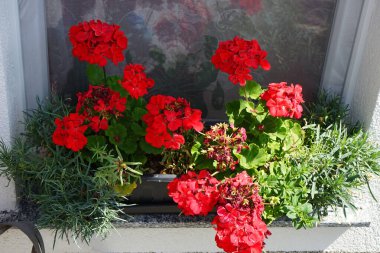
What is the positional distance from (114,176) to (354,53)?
4.06ft

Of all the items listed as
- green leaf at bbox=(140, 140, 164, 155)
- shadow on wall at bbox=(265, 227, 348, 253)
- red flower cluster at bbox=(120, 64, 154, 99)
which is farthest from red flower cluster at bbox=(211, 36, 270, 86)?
shadow on wall at bbox=(265, 227, 348, 253)

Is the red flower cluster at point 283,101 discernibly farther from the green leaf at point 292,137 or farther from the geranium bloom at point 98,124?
the geranium bloom at point 98,124

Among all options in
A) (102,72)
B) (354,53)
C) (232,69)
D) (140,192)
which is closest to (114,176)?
(140,192)

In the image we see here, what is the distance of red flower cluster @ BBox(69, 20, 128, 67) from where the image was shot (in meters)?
1.68

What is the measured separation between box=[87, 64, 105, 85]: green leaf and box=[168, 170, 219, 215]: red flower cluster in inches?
22.5

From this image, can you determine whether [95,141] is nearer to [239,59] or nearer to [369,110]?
[239,59]

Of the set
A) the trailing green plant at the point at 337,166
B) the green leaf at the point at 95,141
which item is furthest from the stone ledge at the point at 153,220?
the green leaf at the point at 95,141

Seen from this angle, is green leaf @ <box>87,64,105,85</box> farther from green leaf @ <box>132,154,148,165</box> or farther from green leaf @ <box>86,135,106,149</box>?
green leaf @ <box>132,154,148,165</box>

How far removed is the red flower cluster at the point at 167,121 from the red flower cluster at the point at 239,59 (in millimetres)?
218

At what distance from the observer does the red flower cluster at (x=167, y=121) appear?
166 cm

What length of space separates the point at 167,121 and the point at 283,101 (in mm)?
449

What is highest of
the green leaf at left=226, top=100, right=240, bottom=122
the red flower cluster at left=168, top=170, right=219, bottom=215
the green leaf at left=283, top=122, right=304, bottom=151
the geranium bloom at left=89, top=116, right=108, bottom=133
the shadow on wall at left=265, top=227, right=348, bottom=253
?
the green leaf at left=226, top=100, right=240, bottom=122

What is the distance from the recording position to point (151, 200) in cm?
192

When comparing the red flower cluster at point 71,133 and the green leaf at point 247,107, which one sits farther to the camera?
the green leaf at point 247,107
